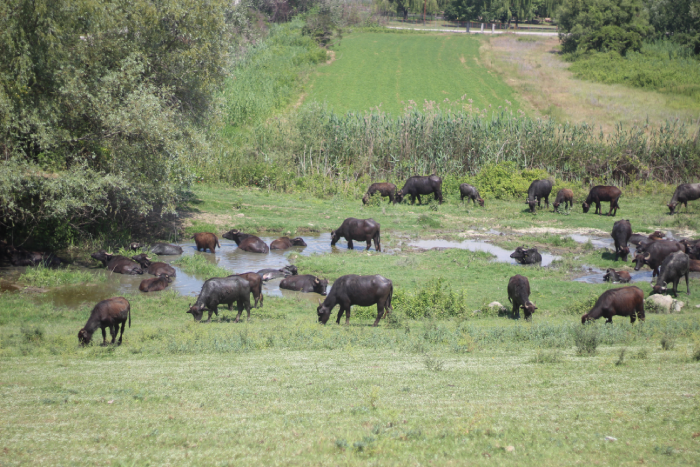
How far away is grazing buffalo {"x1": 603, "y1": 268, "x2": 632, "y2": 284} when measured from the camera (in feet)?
59.8

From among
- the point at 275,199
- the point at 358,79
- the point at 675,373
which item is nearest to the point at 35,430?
the point at 675,373

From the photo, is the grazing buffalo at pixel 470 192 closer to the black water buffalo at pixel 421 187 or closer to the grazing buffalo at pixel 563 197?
the black water buffalo at pixel 421 187

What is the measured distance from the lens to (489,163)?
112 feet

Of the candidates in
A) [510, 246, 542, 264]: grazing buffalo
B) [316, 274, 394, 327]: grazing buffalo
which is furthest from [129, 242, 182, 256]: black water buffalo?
[510, 246, 542, 264]: grazing buffalo

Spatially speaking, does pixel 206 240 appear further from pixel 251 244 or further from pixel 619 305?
pixel 619 305

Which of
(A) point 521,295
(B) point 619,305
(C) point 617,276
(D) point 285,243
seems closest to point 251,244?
(D) point 285,243

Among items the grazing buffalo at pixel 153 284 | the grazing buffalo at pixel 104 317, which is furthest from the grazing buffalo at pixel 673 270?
the grazing buffalo at pixel 153 284

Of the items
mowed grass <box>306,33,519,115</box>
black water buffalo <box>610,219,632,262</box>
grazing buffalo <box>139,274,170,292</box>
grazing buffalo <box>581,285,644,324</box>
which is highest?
mowed grass <box>306,33,519,115</box>

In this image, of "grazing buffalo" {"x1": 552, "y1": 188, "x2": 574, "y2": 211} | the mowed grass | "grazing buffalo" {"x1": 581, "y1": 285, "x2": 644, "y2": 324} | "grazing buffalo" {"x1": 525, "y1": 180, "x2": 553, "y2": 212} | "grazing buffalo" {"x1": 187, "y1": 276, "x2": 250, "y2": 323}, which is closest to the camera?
"grazing buffalo" {"x1": 581, "y1": 285, "x2": 644, "y2": 324}

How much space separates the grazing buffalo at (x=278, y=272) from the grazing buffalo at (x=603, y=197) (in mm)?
17411

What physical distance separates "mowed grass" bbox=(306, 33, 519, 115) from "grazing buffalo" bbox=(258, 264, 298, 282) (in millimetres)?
27543

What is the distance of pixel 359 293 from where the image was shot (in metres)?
13.9

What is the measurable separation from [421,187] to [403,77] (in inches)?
1592

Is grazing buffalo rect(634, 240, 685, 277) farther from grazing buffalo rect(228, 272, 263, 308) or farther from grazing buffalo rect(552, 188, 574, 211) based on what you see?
grazing buffalo rect(228, 272, 263, 308)
